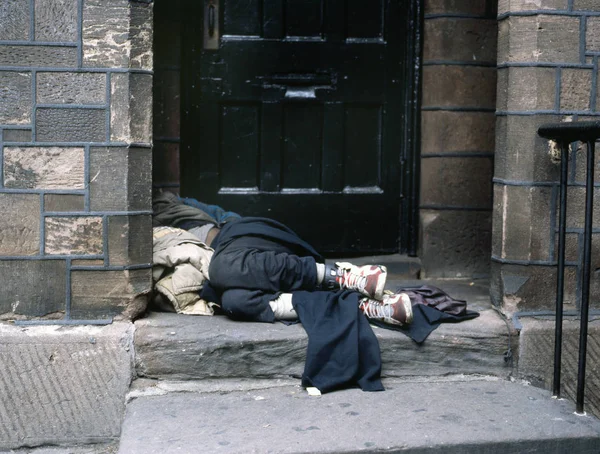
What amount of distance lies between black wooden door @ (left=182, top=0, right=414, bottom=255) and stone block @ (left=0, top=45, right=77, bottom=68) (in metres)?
1.28

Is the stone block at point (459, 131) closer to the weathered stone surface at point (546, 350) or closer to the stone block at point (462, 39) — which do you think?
the stone block at point (462, 39)

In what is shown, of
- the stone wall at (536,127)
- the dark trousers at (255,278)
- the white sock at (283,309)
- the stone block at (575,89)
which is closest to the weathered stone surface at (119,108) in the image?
the dark trousers at (255,278)

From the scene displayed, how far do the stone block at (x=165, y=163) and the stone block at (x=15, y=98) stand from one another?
1.15 metres

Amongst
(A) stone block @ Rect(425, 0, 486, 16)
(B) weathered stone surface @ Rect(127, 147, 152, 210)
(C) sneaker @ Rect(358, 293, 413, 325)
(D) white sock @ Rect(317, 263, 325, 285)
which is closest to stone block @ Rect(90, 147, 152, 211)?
(B) weathered stone surface @ Rect(127, 147, 152, 210)

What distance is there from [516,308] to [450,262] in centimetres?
106

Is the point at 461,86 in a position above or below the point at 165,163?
above

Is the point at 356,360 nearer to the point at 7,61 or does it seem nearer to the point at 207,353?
the point at 207,353

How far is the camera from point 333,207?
4891 millimetres

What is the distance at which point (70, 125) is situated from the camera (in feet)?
11.5

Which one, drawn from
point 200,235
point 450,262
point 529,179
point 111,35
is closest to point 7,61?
point 111,35

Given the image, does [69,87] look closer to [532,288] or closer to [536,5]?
[536,5]

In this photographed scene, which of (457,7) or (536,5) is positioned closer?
(536,5)

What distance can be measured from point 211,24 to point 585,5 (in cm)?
204

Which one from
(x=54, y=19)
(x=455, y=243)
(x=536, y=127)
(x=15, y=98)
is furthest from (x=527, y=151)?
(x=15, y=98)
